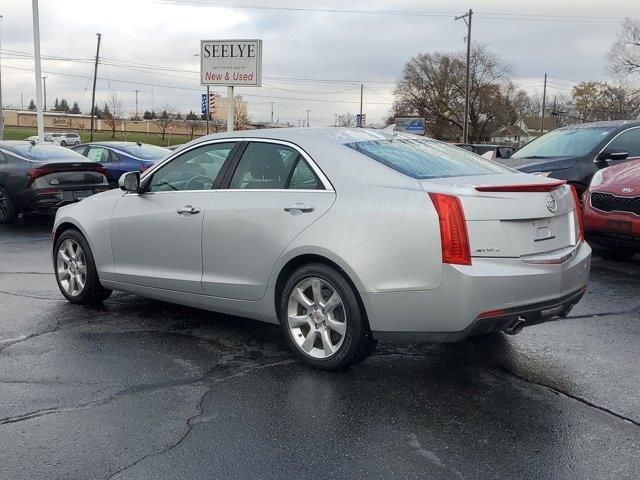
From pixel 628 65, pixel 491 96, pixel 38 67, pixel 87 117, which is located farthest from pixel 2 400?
pixel 87 117

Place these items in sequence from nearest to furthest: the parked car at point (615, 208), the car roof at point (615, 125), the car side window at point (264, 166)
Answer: the car side window at point (264, 166) → the parked car at point (615, 208) → the car roof at point (615, 125)

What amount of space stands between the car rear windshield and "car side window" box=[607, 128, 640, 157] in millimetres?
→ 5364

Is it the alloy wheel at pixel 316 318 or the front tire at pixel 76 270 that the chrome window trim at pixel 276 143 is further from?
the front tire at pixel 76 270

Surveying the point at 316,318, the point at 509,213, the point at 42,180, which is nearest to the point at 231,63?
the point at 42,180

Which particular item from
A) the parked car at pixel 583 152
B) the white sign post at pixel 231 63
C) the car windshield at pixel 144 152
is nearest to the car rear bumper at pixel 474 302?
the parked car at pixel 583 152

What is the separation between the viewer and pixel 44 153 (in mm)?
12117

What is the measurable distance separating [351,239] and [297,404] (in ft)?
3.37

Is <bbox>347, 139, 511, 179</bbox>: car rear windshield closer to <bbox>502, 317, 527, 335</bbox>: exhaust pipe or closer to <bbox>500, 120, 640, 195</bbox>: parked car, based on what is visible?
<bbox>502, 317, 527, 335</bbox>: exhaust pipe

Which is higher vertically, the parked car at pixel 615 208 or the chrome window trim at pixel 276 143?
the chrome window trim at pixel 276 143

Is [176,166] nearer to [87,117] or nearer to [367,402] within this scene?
[367,402]

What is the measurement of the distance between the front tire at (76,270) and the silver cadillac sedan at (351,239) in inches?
24.5

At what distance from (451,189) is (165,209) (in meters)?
2.43

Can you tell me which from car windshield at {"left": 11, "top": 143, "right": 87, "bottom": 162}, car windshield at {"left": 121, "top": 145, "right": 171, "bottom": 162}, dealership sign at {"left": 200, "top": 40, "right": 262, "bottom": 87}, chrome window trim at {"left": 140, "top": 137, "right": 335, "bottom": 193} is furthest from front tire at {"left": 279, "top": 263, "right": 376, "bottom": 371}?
dealership sign at {"left": 200, "top": 40, "right": 262, "bottom": 87}

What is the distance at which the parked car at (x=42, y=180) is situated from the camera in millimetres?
11422
